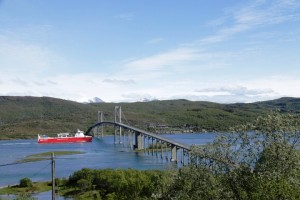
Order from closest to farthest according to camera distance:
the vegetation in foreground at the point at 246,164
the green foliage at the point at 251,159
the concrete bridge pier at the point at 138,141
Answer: the vegetation in foreground at the point at 246,164
the green foliage at the point at 251,159
the concrete bridge pier at the point at 138,141

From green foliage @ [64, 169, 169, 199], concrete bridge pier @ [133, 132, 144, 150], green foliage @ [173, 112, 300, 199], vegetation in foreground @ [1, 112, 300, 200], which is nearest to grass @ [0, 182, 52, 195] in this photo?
green foliage @ [64, 169, 169, 199]

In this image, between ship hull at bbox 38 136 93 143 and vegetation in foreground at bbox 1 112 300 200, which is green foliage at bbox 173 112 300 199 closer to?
vegetation in foreground at bbox 1 112 300 200

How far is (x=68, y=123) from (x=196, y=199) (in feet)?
572

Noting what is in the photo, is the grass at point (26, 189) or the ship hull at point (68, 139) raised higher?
the ship hull at point (68, 139)

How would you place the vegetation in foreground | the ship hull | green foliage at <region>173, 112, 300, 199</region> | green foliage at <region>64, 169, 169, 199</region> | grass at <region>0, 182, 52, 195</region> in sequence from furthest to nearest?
the ship hull, grass at <region>0, 182, 52, 195</region>, green foliage at <region>64, 169, 169, 199</region>, green foliage at <region>173, 112, 300, 199</region>, the vegetation in foreground

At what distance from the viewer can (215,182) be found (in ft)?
54.6

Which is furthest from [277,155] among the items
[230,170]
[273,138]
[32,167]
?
[32,167]

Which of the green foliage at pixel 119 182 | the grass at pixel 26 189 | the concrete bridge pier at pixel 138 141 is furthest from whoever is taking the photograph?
the concrete bridge pier at pixel 138 141

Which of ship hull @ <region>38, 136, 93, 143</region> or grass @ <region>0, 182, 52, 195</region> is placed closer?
grass @ <region>0, 182, 52, 195</region>

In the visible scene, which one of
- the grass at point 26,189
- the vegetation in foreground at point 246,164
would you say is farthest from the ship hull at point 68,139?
the vegetation in foreground at point 246,164

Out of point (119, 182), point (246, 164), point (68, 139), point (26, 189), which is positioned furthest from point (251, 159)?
point (68, 139)

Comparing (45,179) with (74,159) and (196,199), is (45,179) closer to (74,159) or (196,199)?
(74,159)

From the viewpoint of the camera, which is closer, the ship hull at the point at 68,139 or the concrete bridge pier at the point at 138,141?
the concrete bridge pier at the point at 138,141

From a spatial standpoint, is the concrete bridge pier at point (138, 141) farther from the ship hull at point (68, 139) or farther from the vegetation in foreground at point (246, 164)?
the vegetation in foreground at point (246, 164)
